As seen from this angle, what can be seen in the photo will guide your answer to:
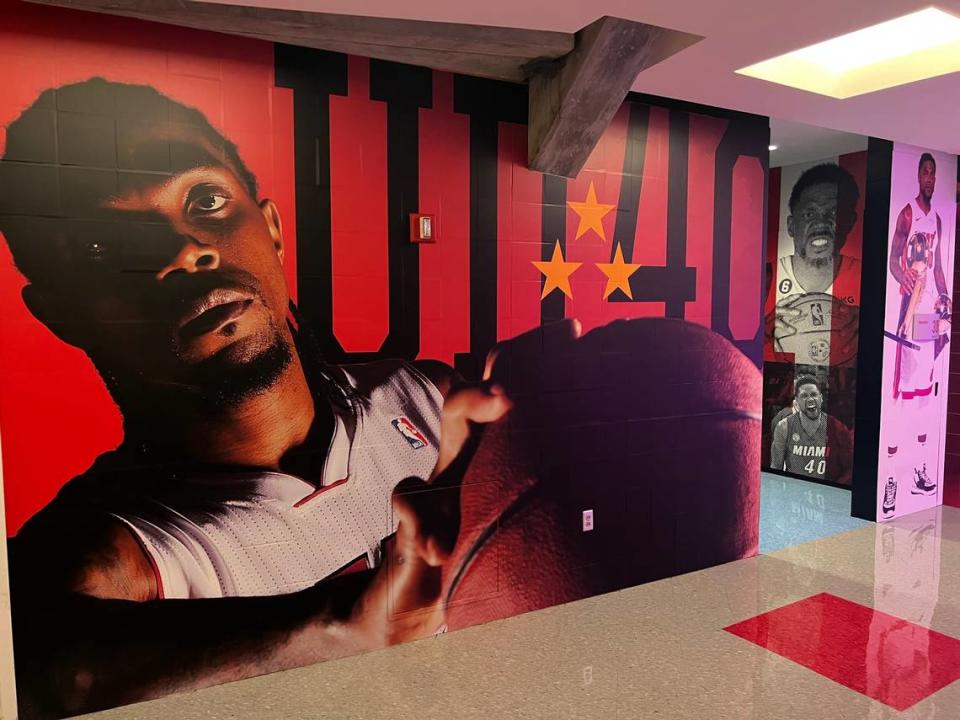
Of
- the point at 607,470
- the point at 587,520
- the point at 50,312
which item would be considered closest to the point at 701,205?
the point at 607,470

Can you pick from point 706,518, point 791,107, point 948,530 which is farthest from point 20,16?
point 948,530

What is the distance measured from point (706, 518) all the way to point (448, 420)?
1.78m

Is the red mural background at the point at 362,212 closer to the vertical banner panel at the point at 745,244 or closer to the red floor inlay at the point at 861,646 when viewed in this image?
the vertical banner panel at the point at 745,244

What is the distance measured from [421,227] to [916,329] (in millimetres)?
3931

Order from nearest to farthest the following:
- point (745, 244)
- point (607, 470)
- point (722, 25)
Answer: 1. point (722, 25)
2. point (607, 470)
3. point (745, 244)

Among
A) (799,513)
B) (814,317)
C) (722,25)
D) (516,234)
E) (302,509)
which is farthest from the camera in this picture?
(814,317)

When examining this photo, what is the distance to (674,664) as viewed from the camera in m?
2.86

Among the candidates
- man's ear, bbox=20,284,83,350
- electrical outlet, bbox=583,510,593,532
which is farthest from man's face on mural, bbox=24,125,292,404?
electrical outlet, bbox=583,510,593,532

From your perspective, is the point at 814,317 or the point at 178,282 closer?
the point at 178,282

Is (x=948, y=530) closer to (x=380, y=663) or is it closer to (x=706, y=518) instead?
(x=706, y=518)

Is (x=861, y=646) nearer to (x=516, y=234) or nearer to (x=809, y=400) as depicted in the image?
(x=516, y=234)

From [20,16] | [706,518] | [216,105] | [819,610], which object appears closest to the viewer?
[20,16]

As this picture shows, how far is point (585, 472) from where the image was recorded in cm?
353

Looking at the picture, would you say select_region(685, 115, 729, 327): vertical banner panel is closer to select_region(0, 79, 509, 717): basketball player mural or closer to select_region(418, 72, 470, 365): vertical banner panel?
select_region(418, 72, 470, 365): vertical banner panel
